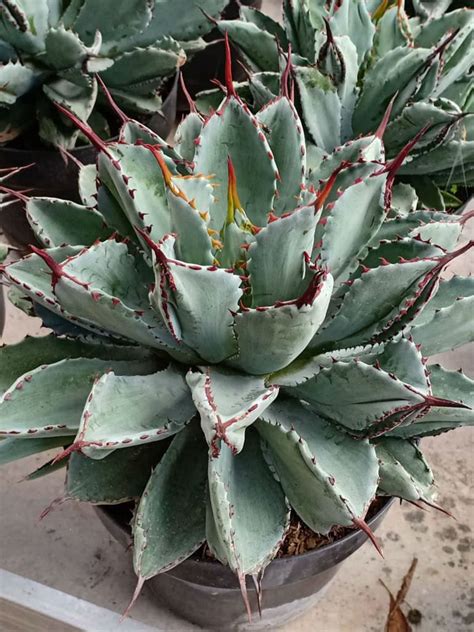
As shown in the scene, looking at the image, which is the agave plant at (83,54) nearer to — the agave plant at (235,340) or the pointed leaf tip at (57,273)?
the agave plant at (235,340)

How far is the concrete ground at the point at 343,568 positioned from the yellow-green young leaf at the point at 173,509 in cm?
39

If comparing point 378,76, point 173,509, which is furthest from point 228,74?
point 378,76

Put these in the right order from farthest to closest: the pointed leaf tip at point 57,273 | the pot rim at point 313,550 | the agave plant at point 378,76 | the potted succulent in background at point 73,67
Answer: the potted succulent in background at point 73,67
the agave plant at point 378,76
the pot rim at point 313,550
the pointed leaf tip at point 57,273

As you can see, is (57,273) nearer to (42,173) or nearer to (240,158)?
(240,158)

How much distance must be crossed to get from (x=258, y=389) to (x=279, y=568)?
218 millimetres

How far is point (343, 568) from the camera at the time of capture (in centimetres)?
102

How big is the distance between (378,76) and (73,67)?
433 millimetres

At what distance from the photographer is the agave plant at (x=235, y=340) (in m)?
0.53

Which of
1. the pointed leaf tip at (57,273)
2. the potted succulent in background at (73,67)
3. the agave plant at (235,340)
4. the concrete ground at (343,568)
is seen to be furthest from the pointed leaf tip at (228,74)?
the concrete ground at (343,568)

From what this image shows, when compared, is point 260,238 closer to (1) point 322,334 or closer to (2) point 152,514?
(1) point 322,334

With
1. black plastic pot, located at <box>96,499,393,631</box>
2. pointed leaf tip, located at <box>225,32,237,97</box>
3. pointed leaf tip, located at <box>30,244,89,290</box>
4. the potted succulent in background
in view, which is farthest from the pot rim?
the potted succulent in background

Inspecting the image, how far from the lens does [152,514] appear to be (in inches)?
23.6

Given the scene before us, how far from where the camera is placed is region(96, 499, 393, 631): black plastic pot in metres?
0.69

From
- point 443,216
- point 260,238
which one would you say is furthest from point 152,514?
point 443,216
